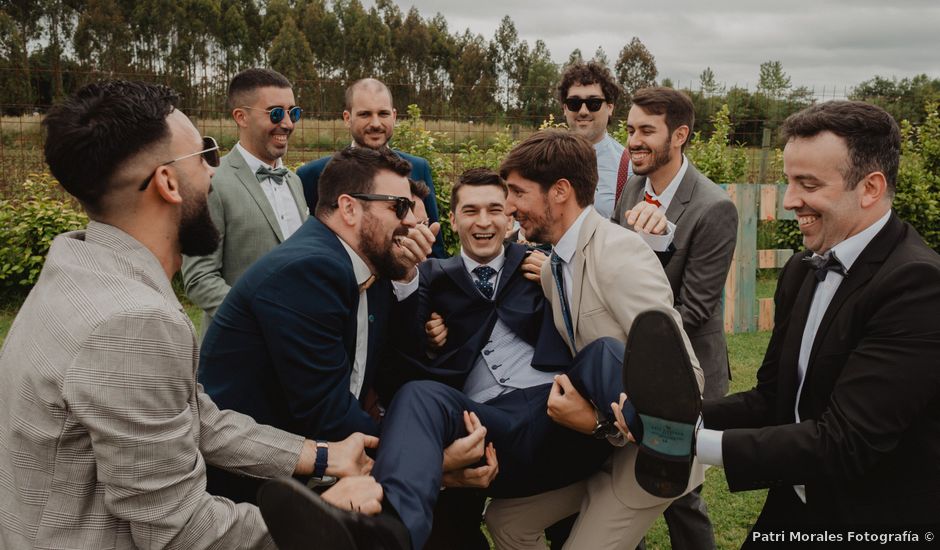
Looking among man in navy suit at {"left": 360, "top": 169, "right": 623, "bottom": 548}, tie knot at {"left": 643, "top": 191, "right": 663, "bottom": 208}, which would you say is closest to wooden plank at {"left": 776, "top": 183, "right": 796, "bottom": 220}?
tie knot at {"left": 643, "top": 191, "right": 663, "bottom": 208}

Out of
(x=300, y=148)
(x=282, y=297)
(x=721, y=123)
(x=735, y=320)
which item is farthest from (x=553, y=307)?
(x=300, y=148)

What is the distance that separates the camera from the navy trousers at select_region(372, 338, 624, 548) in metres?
2.52

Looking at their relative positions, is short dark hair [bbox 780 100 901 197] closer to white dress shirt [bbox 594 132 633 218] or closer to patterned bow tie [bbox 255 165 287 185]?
white dress shirt [bbox 594 132 633 218]

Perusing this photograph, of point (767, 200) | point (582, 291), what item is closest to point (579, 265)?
point (582, 291)

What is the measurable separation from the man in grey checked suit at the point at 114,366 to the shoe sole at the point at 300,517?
19cm

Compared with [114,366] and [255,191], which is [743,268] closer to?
[255,191]

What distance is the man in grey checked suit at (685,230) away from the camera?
3906 millimetres

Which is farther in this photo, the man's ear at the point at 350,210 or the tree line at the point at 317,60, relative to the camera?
the tree line at the point at 317,60

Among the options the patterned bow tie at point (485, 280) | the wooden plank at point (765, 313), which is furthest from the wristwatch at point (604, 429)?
the wooden plank at point (765, 313)

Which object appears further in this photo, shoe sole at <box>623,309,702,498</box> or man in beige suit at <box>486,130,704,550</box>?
man in beige suit at <box>486,130,704,550</box>

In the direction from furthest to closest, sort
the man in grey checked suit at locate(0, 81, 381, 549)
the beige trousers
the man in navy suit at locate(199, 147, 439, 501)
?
1. the beige trousers
2. the man in navy suit at locate(199, 147, 439, 501)
3. the man in grey checked suit at locate(0, 81, 381, 549)

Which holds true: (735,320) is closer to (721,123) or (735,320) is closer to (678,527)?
(721,123)

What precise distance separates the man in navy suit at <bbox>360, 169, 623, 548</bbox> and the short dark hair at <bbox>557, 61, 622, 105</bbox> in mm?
2045

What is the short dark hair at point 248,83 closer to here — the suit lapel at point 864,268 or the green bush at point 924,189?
the suit lapel at point 864,268
